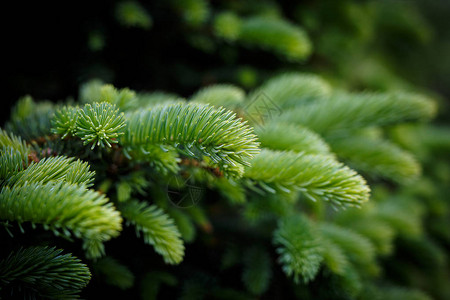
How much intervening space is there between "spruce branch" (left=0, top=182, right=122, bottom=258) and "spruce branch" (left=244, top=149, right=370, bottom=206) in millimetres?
329

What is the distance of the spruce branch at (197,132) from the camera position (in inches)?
21.3

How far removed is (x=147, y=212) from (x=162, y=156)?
16 centimetres

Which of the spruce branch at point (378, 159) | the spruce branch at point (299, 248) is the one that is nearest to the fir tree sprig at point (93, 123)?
the spruce branch at point (299, 248)

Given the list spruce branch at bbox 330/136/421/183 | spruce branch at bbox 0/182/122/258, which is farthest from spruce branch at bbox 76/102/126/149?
spruce branch at bbox 330/136/421/183

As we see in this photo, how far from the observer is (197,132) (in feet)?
1.86

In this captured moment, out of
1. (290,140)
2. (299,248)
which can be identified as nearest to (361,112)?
(290,140)

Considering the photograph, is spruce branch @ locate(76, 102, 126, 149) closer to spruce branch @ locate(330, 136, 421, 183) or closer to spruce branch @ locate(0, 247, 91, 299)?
spruce branch @ locate(0, 247, 91, 299)

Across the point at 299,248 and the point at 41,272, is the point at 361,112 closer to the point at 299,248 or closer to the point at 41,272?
the point at 299,248

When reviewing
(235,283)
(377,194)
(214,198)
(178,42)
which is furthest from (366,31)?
(235,283)

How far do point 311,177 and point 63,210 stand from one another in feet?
1.58

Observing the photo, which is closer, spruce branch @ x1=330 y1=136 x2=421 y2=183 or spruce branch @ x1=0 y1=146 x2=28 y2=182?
spruce branch @ x1=0 y1=146 x2=28 y2=182

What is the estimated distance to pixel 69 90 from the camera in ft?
4.54

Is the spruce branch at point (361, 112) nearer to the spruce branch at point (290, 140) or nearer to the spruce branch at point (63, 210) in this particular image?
the spruce branch at point (290, 140)

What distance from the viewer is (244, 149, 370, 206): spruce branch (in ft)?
1.96
